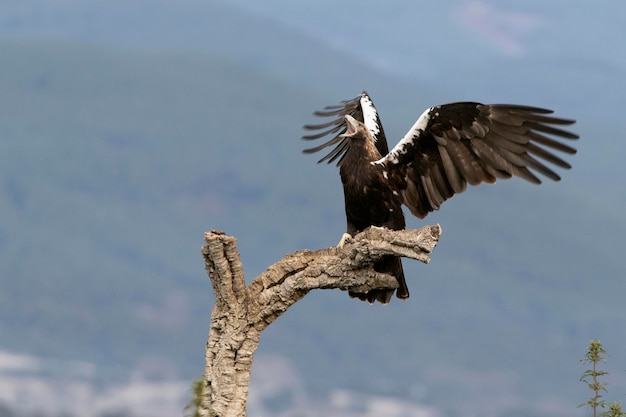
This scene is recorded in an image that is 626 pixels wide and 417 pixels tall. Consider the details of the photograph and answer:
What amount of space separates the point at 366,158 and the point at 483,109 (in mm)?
1423

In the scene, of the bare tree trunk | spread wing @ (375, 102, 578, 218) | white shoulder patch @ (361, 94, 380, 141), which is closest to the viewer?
the bare tree trunk

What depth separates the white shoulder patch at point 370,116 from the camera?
15.3m

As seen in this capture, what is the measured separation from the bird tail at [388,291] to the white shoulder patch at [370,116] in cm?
173

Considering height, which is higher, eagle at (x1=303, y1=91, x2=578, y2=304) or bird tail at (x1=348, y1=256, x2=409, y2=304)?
eagle at (x1=303, y1=91, x2=578, y2=304)

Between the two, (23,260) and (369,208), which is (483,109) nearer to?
(369,208)

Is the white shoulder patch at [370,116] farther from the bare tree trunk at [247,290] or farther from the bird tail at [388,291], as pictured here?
the bare tree trunk at [247,290]

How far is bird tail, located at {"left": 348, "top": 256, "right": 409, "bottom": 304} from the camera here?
1380 centimetres

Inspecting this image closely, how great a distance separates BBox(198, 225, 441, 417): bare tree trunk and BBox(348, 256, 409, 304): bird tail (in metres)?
1.27

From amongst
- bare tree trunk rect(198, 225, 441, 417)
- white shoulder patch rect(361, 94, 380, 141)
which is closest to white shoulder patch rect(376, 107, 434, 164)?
white shoulder patch rect(361, 94, 380, 141)

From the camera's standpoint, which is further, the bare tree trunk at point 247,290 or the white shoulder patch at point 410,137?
the white shoulder patch at point 410,137

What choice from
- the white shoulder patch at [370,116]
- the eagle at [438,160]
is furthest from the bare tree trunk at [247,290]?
the white shoulder patch at [370,116]

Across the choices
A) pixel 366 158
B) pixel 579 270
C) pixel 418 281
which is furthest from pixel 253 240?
pixel 366 158

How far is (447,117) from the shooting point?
13.4m

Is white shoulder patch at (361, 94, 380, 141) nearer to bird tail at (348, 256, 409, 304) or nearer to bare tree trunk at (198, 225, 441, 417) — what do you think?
bird tail at (348, 256, 409, 304)
